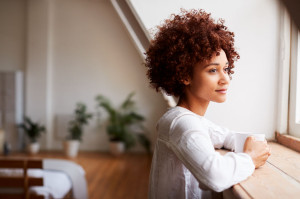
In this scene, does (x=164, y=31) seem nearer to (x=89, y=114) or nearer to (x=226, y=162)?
(x=226, y=162)

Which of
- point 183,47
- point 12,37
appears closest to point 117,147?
point 12,37

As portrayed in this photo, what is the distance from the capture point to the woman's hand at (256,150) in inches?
35.6

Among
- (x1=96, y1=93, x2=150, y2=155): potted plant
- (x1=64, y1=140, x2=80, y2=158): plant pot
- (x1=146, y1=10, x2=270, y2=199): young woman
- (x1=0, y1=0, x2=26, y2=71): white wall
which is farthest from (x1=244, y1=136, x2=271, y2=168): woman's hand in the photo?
(x1=0, y1=0, x2=26, y2=71): white wall

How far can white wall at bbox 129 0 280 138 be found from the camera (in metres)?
1.36

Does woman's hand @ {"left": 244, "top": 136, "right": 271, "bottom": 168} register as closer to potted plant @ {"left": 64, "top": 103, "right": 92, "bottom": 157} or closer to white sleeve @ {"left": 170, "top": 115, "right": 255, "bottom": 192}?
white sleeve @ {"left": 170, "top": 115, "right": 255, "bottom": 192}

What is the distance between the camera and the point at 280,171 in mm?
892

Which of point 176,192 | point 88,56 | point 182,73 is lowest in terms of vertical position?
point 176,192

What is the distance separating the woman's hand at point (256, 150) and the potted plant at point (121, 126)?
597 cm

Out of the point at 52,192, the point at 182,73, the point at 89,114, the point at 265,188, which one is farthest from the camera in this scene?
the point at 89,114

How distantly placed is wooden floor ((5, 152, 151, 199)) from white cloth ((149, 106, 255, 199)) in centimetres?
334

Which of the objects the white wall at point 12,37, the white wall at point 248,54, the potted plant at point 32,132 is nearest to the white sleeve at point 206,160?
the white wall at point 248,54

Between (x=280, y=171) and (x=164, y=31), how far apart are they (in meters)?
0.59

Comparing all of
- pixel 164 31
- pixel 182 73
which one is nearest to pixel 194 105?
pixel 182 73

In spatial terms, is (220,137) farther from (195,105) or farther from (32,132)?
(32,132)
